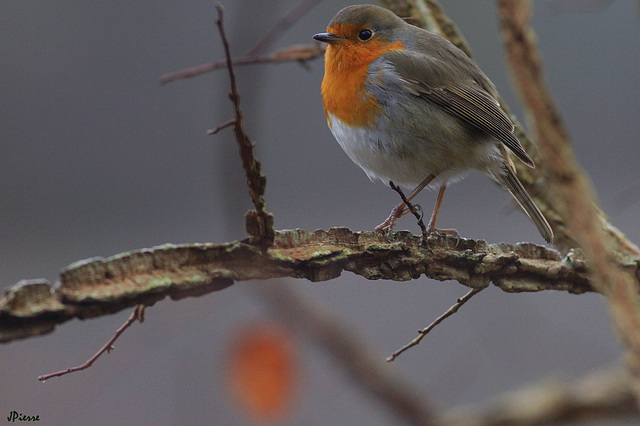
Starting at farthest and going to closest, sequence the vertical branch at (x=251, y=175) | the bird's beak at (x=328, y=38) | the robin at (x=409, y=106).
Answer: the bird's beak at (x=328, y=38)
the robin at (x=409, y=106)
the vertical branch at (x=251, y=175)

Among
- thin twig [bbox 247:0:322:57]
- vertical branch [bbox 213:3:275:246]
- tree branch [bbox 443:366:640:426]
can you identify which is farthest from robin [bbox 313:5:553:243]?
vertical branch [bbox 213:3:275:246]

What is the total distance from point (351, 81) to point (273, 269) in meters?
1.20

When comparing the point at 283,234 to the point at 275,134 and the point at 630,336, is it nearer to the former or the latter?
the point at 630,336

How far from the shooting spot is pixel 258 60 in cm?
153

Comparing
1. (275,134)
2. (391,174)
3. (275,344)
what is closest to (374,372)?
(275,344)

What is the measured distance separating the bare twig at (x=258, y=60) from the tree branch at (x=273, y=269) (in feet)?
1.56

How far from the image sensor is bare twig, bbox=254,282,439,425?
6.20ft

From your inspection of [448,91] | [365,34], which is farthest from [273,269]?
[365,34]

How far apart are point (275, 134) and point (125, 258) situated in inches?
176

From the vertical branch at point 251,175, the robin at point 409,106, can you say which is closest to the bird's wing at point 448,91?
the robin at point 409,106

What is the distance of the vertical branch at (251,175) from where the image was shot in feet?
2.66

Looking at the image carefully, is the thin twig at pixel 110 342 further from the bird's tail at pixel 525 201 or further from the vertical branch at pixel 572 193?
the bird's tail at pixel 525 201

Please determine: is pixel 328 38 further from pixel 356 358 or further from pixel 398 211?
pixel 356 358

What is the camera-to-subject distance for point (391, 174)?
7.11 ft
